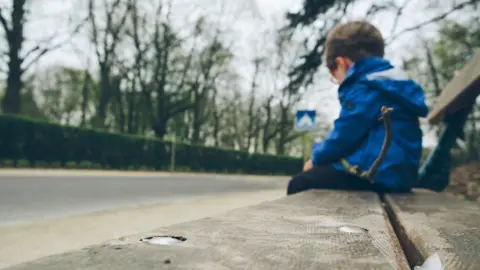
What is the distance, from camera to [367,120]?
224cm

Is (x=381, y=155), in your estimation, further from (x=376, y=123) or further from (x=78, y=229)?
(x=78, y=229)

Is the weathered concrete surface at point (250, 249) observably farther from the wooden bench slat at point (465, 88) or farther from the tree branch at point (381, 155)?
the wooden bench slat at point (465, 88)

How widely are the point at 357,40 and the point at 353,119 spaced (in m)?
0.47

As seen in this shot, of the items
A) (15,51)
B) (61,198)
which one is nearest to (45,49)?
(15,51)

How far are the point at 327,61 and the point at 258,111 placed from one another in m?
39.4

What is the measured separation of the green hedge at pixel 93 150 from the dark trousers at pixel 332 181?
45.7 ft

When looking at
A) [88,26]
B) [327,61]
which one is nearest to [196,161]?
[88,26]

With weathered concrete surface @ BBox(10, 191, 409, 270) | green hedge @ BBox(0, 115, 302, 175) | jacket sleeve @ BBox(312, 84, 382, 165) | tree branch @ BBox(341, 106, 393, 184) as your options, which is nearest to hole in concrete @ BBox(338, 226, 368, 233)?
weathered concrete surface @ BBox(10, 191, 409, 270)

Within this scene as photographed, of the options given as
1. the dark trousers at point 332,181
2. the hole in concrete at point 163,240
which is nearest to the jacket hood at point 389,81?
the dark trousers at point 332,181

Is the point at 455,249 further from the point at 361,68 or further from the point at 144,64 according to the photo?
the point at 144,64

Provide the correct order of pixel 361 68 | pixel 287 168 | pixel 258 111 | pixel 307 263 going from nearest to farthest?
pixel 307 263 → pixel 361 68 → pixel 287 168 → pixel 258 111

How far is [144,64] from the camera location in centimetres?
2845

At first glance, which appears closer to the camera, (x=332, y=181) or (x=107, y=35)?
(x=332, y=181)

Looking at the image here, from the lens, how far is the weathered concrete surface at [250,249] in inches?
22.8
